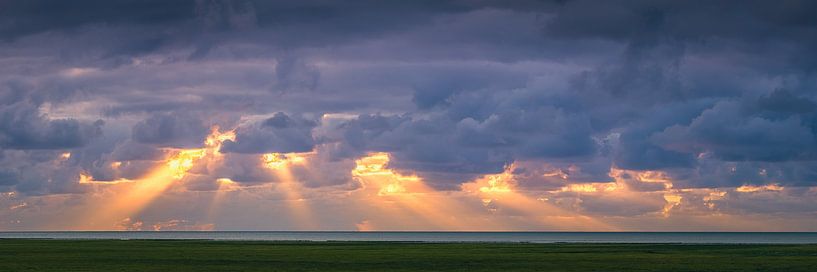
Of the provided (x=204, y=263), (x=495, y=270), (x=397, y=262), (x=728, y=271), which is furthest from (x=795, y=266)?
(x=204, y=263)

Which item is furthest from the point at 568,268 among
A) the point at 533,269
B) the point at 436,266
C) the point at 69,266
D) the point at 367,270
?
the point at 69,266

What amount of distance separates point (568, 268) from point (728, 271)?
1233 centimetres

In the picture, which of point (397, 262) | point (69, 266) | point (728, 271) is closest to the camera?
point (728, 271)

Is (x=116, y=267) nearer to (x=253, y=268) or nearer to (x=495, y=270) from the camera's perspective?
(x=253, y=268)

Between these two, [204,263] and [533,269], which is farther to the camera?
[204,263]

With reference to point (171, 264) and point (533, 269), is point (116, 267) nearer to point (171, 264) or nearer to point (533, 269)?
point (171, 264)

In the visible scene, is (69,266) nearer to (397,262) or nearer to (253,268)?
(253,268)

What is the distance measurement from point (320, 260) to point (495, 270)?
74.1ft

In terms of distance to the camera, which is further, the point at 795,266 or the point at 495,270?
the point at 795,266

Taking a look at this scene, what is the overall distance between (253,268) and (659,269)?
32.5 m

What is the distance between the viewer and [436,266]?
253ft

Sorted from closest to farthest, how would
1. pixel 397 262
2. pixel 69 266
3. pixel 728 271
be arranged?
pixel 728 271 < pixel 69 266 < pixel 397 262

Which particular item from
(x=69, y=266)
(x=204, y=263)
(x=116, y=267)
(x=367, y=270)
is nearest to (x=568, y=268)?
(x=367, y=270)

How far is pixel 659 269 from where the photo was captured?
72062 millimetres
